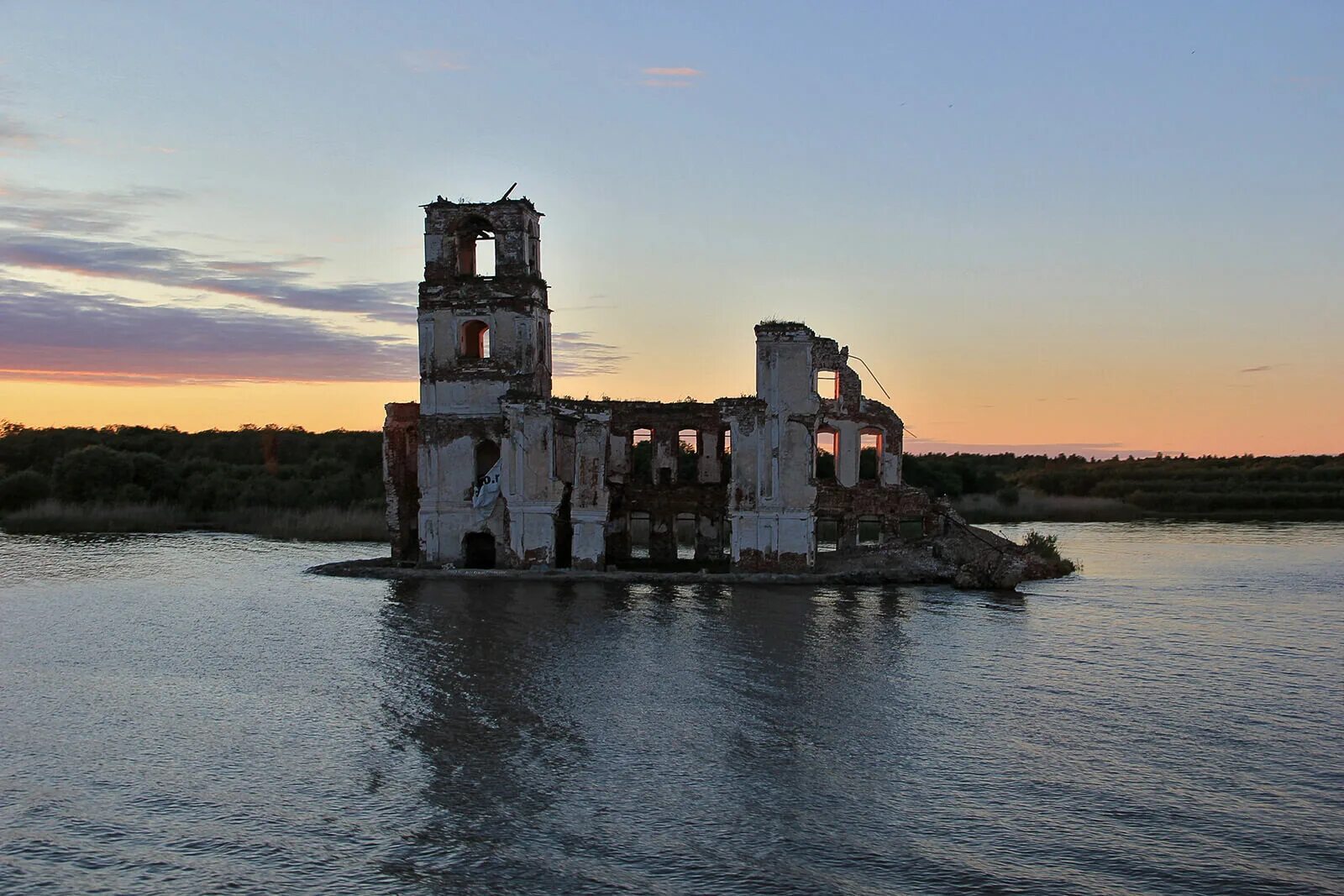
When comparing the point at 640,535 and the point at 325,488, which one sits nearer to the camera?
the point at 640,535

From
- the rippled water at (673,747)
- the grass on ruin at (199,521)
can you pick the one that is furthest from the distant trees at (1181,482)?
the rippled water at (673,747)

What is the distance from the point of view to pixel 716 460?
1414 inches

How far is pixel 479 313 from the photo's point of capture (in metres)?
33.8

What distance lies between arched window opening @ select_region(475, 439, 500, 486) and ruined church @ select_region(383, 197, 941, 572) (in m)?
0.08

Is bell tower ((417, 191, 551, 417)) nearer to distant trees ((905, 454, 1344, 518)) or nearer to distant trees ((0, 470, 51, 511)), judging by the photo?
distant trees ((905, 454, 1344, 518))

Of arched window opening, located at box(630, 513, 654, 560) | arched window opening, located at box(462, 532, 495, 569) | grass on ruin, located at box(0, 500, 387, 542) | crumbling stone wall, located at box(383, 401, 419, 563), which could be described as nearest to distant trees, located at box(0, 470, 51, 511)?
grass on ruin, located at box(0, 500, 387, 542)

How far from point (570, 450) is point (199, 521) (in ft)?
96.6

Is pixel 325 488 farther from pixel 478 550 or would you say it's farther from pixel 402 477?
pixel 478 550

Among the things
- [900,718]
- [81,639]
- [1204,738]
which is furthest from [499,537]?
[1204,738]

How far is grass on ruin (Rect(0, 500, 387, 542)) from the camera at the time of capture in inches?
1921

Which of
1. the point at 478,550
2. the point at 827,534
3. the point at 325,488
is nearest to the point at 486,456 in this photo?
the point at 478,550

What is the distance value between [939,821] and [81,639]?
62.6 feet

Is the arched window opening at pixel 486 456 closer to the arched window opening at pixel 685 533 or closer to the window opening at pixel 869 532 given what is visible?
the arched window opening at pixel 685 533

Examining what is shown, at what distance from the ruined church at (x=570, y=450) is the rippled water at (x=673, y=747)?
481 centimetres
